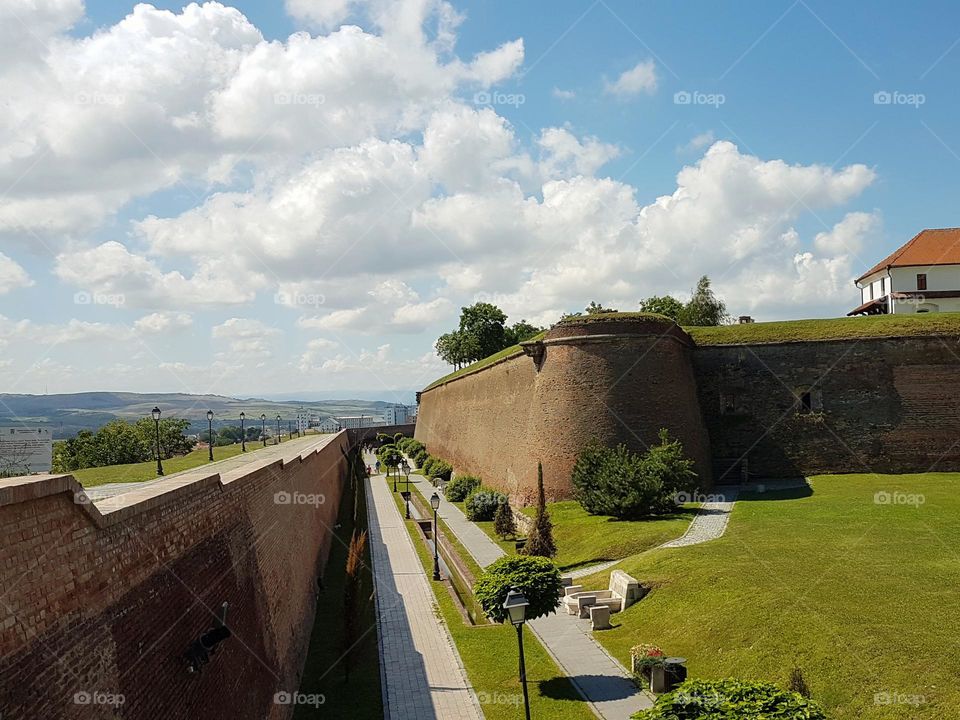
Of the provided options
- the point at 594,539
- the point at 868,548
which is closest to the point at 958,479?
the point at 868,548

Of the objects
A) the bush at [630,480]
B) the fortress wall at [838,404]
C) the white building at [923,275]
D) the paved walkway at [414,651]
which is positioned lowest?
the paved walkway at [414,651]

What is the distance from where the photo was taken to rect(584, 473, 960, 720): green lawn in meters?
9.33

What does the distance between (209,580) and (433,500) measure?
11.3 metres

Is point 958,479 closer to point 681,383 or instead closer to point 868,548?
point 681,383

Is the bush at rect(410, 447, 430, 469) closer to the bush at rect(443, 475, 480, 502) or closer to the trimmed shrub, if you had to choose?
the trimmed shrub

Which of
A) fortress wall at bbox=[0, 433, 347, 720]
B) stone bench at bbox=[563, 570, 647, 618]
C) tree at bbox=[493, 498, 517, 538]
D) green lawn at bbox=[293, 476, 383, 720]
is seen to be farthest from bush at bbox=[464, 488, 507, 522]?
fortress wall at bbox=[0, 433, 347, 720]

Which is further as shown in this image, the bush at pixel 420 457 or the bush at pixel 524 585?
the bush at pixel 420 457

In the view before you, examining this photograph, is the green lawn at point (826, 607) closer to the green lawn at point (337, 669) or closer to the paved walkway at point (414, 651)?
the paved walkway at point (414, 651)

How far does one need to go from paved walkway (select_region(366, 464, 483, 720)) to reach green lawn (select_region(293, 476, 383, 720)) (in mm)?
219

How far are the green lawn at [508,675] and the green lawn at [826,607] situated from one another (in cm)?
159

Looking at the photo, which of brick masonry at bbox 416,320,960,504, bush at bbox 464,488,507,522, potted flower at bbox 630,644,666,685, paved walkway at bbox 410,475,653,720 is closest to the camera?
paved walkway at bbox 410,475,653,720

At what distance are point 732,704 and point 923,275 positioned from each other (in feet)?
134

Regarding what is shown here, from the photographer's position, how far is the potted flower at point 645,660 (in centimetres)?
1115

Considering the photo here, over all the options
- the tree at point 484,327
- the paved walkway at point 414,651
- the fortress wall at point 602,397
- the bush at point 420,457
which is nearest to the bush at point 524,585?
the paved walkway at point 414,651
